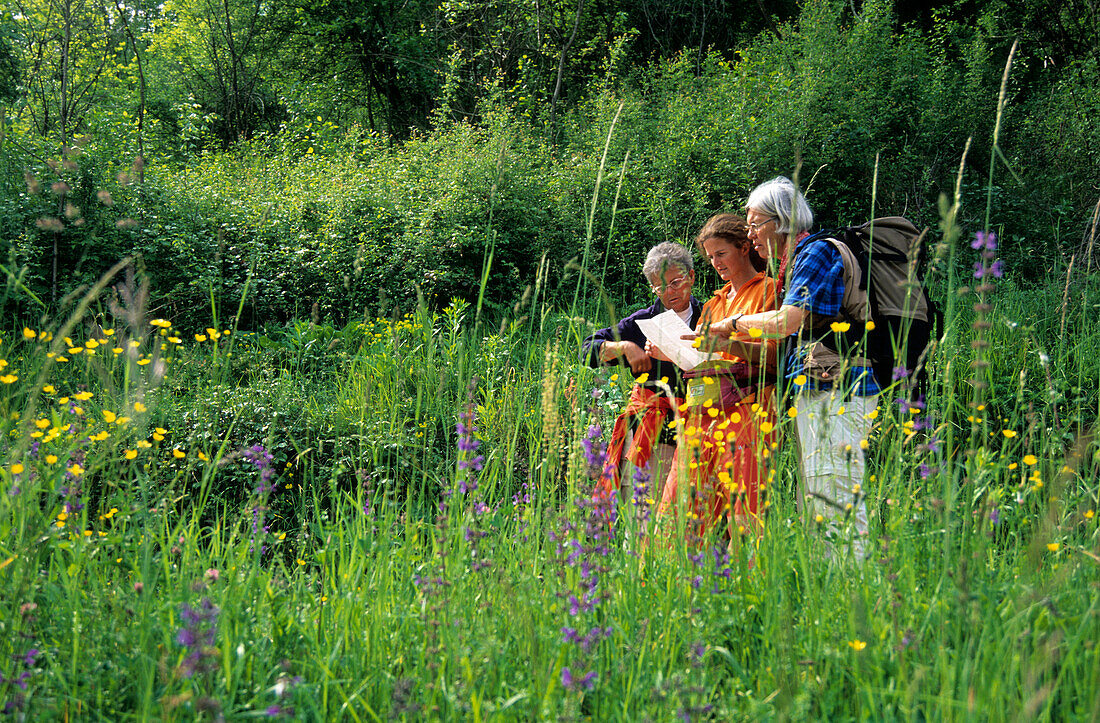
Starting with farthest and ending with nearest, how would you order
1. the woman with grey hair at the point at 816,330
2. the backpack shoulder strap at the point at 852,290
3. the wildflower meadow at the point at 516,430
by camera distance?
the backpack shoulder strap at the point at 852,290 → the woman with grey hair at the point at 816,330 → the wildflower meadow at the point at 516,430

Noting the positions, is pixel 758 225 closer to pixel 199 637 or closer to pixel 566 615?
pixel 566 615

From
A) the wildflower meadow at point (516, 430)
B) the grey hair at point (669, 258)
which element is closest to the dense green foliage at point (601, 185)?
the wildflower meadow at point (516, 430)

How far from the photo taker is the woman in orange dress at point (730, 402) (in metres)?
2.26

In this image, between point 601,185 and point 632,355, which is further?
point 601,185

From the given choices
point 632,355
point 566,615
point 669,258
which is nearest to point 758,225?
point 669,258

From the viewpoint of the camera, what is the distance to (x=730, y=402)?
2766 mm

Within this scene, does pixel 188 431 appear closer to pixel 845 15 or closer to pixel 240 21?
pixel 845 15

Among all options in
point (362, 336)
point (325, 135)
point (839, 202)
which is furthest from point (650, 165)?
point (325, 135)

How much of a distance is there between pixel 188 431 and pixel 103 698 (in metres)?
2.95

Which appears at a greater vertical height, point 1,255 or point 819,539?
point 1,255

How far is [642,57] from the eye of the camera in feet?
46.4

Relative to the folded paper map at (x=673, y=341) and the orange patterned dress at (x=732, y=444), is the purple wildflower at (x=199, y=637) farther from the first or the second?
the folded paper map at (x=673, y=341)

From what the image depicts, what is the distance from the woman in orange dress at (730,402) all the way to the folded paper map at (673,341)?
55 millimetres

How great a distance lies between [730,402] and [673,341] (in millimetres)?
312
